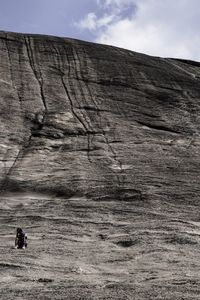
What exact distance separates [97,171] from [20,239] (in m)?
6.30

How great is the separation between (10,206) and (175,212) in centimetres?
552

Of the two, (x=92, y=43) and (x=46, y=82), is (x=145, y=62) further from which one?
(x=46, y=82)

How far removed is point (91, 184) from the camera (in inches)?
866

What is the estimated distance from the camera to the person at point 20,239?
Result: 17169mm

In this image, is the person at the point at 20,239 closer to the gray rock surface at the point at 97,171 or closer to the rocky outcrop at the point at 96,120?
the gray rock surface at the point at 97,171

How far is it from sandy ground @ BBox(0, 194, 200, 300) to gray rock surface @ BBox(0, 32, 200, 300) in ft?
0.11

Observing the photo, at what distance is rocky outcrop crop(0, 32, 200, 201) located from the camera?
2250 cm

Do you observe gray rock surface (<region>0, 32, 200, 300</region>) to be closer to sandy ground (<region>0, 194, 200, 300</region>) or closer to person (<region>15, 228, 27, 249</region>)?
sandy ground (<region>0, 194, 200, 300</region>)

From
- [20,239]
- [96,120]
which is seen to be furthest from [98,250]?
[96,120]

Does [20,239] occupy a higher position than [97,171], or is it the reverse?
[97,171]

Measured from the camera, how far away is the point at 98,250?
17141mm

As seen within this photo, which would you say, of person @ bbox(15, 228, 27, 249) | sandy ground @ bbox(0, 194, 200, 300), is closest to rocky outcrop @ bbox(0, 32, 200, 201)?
sandy ground @ bbox(0, 194, 200, 300)

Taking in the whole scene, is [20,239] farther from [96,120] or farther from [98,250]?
[96,120]

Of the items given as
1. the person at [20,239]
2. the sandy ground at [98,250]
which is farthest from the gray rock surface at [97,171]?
the person at [20,239]
